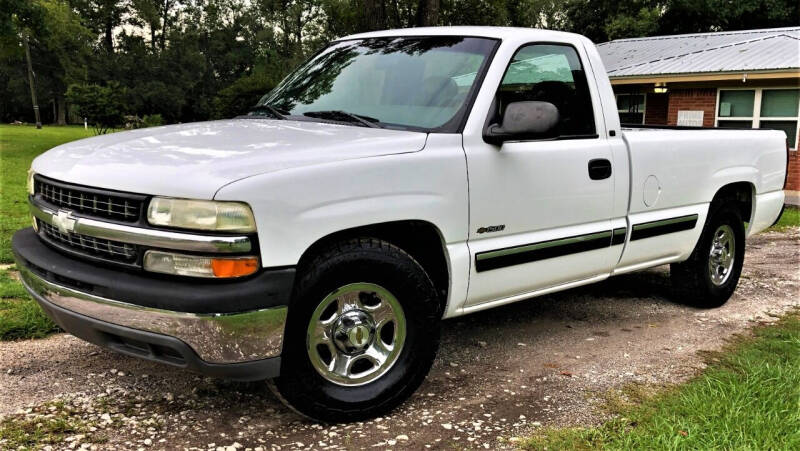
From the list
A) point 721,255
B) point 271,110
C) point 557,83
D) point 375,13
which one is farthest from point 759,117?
point 271,110

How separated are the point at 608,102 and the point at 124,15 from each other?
69822mm

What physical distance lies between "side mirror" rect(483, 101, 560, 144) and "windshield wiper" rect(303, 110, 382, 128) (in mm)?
678

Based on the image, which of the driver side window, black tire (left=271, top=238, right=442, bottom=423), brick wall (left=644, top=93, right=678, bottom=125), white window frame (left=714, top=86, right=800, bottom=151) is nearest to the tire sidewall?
the driver side window

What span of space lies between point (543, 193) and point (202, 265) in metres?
2.01

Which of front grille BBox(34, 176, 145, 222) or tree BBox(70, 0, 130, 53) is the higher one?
tree BBox(70, 0, 130, 53)

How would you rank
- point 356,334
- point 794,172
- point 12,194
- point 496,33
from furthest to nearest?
1. point 794,172
2. point 12,194
3. point 496,33
4. point 356,334

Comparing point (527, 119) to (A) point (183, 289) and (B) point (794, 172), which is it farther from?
(B) point (794, 172)

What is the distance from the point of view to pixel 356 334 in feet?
11.1

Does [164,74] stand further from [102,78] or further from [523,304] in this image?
[523,304]

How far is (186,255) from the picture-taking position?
2.92 m

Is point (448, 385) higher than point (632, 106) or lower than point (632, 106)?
lower

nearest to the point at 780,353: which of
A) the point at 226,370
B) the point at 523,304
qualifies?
the point at 523,304

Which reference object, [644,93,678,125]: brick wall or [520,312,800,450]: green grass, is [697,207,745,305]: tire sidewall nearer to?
[520,312,800,450]: green grass

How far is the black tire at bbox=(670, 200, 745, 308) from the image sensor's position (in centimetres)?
556
